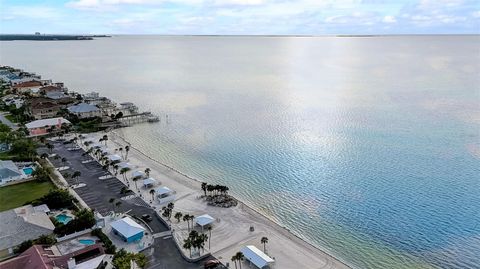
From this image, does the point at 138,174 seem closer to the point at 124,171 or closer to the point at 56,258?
the point at 124,171

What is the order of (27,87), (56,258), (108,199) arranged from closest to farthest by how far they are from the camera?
1. (56,258)
2. (108,199)
3. (27,87)

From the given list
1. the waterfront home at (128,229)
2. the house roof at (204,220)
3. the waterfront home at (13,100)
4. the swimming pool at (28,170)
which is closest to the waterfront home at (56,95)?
the waterfront home at (13,100)

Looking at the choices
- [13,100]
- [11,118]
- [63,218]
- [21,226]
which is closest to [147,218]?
[63,218]

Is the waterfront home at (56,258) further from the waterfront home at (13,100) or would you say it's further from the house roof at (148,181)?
the waterfront home at (13,100)

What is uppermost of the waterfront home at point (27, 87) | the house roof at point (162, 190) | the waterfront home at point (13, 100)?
the waterfront home at point (27, 87)

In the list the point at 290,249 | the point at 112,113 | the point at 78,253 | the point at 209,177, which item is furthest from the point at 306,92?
the point at 78,253

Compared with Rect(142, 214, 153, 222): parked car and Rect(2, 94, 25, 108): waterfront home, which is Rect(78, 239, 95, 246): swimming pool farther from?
Rect(2, 94, 25, 108): waterfront home

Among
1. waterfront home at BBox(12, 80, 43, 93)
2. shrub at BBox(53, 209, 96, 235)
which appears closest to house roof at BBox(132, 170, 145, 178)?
shrub at BBox(53, 209, 96, 235)

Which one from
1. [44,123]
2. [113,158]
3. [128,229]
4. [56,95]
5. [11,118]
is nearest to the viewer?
[128,229]
